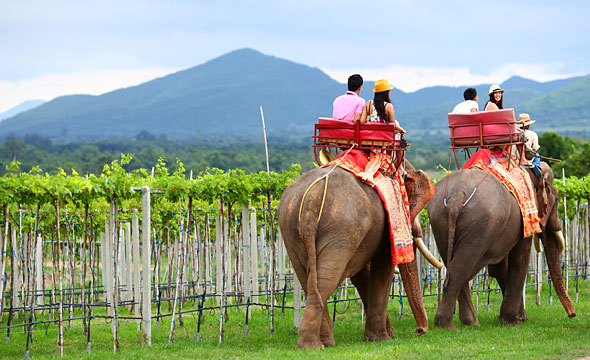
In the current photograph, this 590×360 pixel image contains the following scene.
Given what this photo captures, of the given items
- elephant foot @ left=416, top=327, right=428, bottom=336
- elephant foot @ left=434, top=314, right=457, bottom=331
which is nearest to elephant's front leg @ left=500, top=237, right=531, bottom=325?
elephant foot @ left=434, top=314, right=457, bottom=331

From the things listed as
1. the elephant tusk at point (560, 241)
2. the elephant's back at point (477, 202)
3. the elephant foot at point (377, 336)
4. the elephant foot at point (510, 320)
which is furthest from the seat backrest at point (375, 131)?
the elephant tusk at point (560, 241)

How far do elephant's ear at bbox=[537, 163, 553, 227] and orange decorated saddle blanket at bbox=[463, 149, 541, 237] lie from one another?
0.42 meters

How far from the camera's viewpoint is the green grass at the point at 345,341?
10383mm

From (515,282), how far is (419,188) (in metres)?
2.81

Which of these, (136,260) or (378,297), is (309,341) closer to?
(378,297)

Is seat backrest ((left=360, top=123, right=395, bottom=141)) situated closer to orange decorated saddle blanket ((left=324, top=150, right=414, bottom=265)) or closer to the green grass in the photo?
orange decorated saddle blanket ((left=324, top=150, right=414, bottom=265))

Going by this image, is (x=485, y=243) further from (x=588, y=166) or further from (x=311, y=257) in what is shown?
(x=588, y=166)

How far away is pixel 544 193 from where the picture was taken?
14.0 meters

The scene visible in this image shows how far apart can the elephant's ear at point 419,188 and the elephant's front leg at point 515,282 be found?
2.43 metres

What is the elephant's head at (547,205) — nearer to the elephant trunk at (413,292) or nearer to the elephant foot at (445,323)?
the elephant foot at (445,323)

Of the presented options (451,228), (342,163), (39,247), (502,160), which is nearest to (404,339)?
(451,228)

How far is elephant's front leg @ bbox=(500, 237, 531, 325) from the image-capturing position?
13656 mm

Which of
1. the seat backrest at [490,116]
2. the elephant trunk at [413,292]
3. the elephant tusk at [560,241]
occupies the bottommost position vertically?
the elephant trunk at [413,292]

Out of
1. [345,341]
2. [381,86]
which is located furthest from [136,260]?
[381,86]
